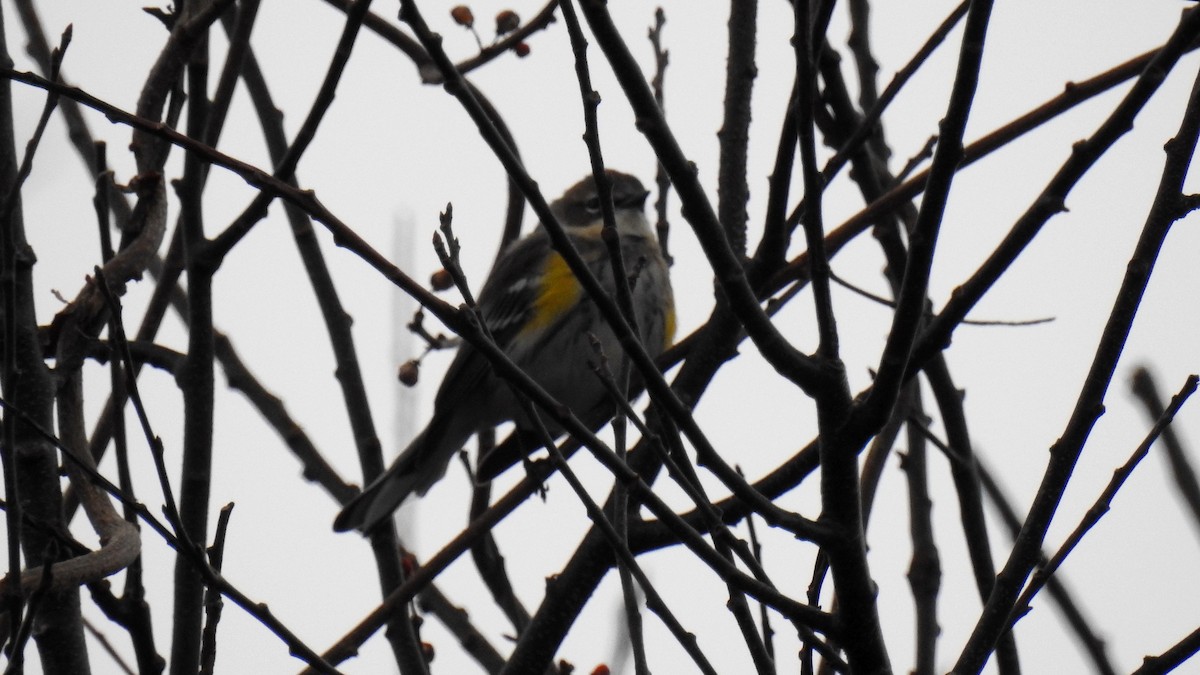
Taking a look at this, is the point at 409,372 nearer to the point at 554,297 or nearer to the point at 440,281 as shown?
the point at 440,281

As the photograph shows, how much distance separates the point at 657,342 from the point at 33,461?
12.5 feet

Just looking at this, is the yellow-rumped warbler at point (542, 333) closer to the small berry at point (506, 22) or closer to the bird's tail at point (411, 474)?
the bird's tail at point (411, 474)

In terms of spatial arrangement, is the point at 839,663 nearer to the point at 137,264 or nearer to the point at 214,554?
the point at 214,554

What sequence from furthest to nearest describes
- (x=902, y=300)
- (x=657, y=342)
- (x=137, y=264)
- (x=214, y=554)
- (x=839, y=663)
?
(x=657, y=342), (x=137, y=264), (x=214, y=554), (x=839, y=663), (x=902, y=300)

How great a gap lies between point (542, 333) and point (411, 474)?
1.05m

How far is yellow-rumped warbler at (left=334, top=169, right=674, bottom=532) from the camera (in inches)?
245

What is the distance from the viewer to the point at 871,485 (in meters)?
3.53

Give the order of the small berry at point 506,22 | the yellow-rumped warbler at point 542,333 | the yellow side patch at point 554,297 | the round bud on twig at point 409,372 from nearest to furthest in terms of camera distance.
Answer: the small berry at point 506,22 < the round bud on twig at point 409,372 < the yellow-rumped warbler at point 542,333 < the yellow side patch at point 554,297

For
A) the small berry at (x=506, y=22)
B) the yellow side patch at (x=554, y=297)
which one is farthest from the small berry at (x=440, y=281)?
the yellow side patch at (x=554, y=297)

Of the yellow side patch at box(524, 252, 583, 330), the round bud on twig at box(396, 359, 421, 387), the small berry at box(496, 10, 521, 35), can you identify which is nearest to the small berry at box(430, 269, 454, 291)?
the round bud on twig at box(396, 359, 421, 387)

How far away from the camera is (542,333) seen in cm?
664

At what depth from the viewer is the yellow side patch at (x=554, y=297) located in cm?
662

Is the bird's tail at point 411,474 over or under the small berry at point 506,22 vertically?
under

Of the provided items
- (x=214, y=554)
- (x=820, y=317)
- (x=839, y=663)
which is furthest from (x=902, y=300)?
(x=214, y=554)
